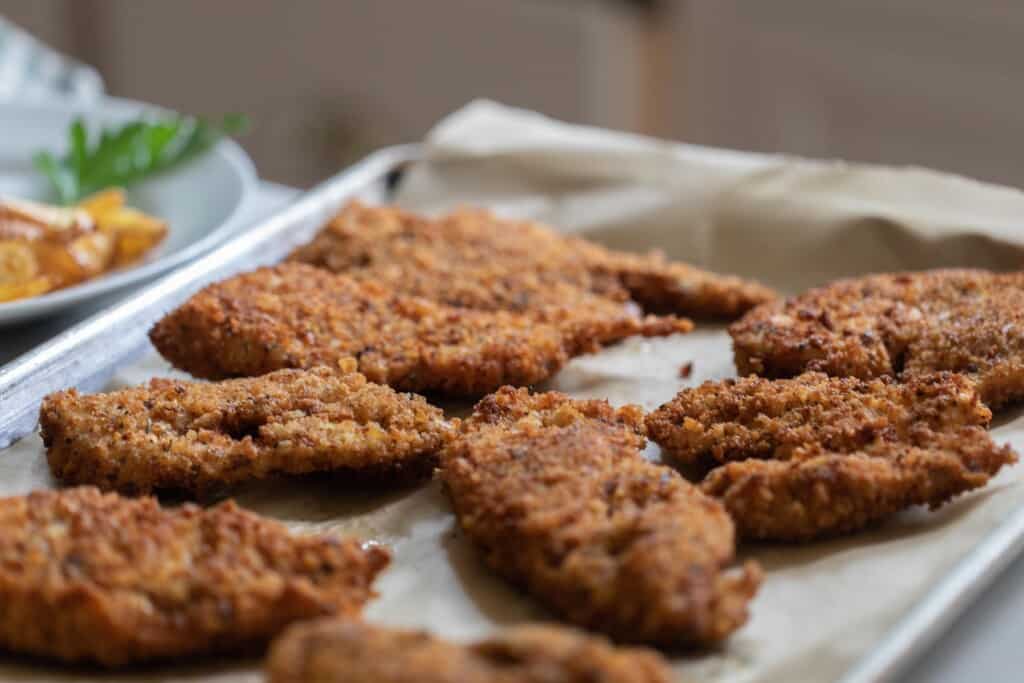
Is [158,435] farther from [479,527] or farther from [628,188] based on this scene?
[628,188]

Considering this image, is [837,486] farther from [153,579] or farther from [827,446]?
[153,579]

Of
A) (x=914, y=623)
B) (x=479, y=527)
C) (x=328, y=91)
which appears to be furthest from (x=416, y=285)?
(x=328, y=91)

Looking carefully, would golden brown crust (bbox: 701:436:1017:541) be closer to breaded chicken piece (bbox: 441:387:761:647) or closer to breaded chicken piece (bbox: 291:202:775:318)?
breaded chicken piece (bbox: 441:387:761:647)

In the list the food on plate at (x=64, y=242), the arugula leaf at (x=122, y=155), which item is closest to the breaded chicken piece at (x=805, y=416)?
the food on plate at (x=64, y=242)

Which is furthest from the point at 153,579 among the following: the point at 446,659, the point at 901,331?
the point at 901,331

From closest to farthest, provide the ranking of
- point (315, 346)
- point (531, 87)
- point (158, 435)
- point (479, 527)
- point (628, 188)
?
point (479, 527)
point (158, 435)
point (315, 346)
point (628, 188)
point (531, 87)

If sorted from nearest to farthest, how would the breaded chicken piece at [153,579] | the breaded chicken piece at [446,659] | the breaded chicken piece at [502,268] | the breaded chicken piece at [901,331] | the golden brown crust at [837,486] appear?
the breaded chicken piece at [446,659] → the breaded chicken piece at [153,579] → the golden brown crust at [837,486] → the breaded chicken piece at [901,331] → the breaded chicken piece at [502,268]

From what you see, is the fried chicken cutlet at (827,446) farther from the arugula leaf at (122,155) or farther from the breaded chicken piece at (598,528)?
the arugula leaf at (122,155)
